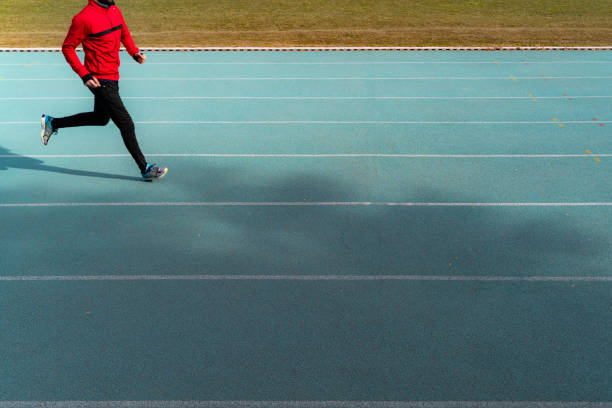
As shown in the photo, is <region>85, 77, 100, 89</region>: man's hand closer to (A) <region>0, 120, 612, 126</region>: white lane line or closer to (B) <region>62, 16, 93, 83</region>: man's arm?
(B) <region>62, 16, 93, 83</region>: man's arm

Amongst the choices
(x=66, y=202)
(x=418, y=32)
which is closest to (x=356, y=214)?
(x=66, y=202)

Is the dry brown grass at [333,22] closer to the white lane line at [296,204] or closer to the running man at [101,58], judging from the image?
the running man at [101,58]

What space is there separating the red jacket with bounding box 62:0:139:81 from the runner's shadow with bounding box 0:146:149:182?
109 cm

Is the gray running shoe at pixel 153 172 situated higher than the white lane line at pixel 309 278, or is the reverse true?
the white lane line at pixel 309 278

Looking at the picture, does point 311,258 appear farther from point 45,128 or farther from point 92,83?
point 45,128

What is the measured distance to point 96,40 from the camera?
525cm

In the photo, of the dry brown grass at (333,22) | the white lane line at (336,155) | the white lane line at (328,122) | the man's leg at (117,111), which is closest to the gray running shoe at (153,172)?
the man's leg at (117,111)

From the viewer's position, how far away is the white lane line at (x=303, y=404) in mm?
2914

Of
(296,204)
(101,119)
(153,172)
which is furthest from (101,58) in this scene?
(296,204)

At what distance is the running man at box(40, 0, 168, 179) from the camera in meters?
5.16

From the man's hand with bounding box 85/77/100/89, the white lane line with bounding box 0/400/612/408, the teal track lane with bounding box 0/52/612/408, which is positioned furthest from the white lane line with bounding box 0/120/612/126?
the white lane line with bounding box 0/400/612/408

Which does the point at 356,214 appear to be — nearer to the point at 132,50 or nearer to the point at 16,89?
the point at 132,50

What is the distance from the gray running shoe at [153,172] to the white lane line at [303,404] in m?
3.17

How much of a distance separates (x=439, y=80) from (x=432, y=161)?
4778 mm
